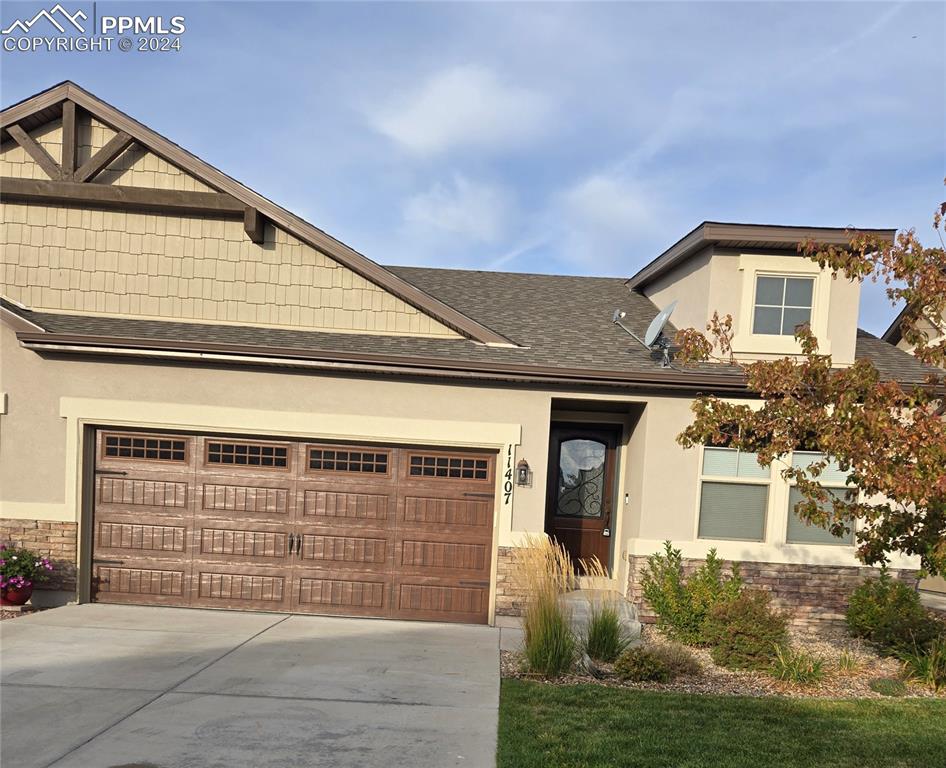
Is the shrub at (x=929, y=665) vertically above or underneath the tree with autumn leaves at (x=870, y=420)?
underneath

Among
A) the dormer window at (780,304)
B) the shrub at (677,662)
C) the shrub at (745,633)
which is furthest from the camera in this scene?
the dormer window at (780,304)

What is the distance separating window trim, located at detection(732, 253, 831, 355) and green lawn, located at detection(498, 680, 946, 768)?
534cm

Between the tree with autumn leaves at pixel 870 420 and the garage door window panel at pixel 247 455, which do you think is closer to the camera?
the tree with autumn leaves at pixel 870 420

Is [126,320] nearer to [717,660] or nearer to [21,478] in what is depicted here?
[21,478]

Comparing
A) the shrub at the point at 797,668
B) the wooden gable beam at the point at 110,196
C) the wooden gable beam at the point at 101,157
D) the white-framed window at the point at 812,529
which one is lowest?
the shrub at the point at 797,668

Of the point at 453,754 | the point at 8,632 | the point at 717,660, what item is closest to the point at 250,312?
the point at 8,632

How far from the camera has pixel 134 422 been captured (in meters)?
10.0

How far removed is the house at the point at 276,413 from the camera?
995 cm

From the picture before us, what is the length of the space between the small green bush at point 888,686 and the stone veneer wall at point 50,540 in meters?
10.4

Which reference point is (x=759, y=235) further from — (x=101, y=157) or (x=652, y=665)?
(x=101, y=157)

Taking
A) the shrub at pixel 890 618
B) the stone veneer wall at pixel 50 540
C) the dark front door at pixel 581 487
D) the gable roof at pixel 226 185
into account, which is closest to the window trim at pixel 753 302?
the dark front door at pixel 581 487

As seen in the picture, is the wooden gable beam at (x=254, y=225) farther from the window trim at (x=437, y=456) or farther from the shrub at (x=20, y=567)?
the shrub at (x=20, y=567)

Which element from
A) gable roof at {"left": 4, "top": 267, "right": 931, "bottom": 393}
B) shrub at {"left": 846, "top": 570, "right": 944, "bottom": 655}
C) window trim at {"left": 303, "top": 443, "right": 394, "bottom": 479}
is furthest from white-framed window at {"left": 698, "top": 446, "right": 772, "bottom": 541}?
window trim at {"left": 303, "top": 443, "right": 394, "bottom": 479}

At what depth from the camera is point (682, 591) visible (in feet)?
31.1
